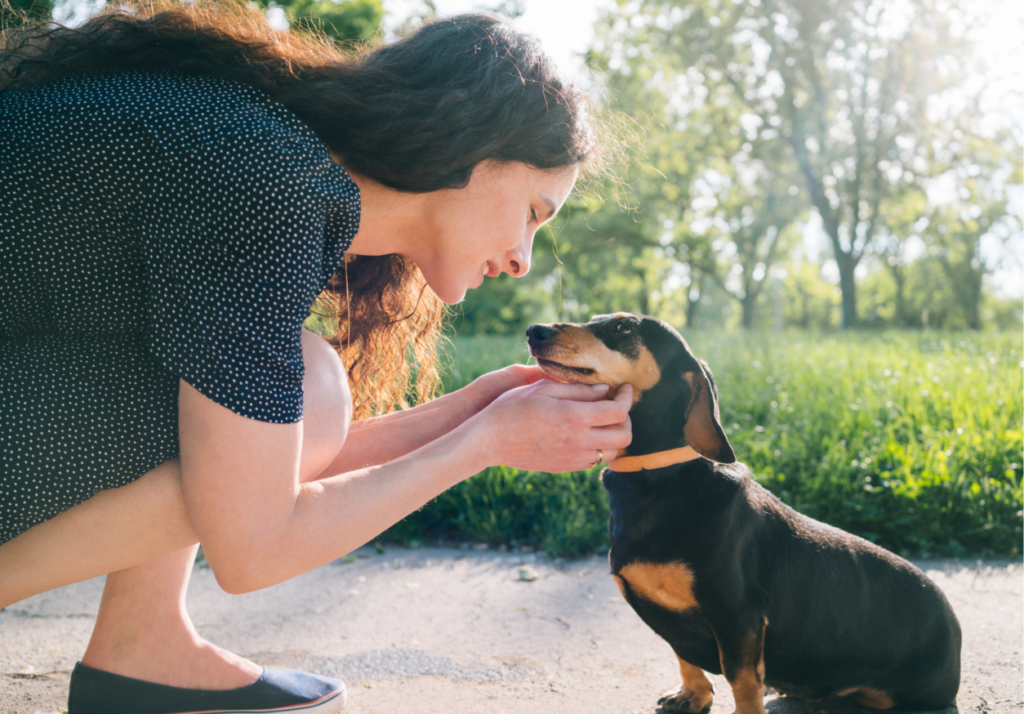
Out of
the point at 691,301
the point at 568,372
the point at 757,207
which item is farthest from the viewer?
the point at 691,301

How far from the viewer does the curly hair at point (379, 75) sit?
168cm

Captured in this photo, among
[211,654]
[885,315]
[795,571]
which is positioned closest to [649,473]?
[795,571]

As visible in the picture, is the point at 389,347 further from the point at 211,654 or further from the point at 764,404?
the point at 764,404

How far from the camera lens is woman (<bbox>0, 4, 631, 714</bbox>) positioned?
1.38m

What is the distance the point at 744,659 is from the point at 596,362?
1.02 m

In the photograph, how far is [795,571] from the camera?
7.10ft

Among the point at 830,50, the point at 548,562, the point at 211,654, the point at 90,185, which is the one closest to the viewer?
the point at 90,185

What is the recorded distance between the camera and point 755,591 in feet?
6.81

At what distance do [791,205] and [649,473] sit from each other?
1155 inches

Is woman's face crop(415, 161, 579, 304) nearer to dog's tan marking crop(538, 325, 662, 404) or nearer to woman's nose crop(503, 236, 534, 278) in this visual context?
woman's nose crop(503, 236, 534, 278)

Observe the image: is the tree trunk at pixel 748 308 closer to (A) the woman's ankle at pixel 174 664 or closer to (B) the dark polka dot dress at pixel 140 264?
(A) the woman's ankle at pixel 174 664

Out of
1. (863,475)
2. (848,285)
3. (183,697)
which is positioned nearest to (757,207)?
(848,285)

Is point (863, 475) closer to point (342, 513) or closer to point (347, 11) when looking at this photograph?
point (342, 513)

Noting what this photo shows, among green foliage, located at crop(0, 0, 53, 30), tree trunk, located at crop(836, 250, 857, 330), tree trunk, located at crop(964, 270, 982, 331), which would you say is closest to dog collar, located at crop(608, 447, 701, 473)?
green foliage, located at crop(0, 0, 53, 30)
